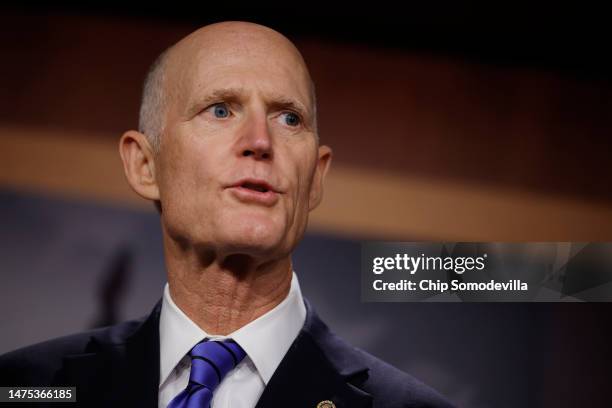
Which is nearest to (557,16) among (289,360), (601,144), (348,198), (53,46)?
(601,144)

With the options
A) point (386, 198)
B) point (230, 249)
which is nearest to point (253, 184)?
point (230, 249)

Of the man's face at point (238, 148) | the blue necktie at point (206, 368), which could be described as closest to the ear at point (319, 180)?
the man's face at point (238, 148)

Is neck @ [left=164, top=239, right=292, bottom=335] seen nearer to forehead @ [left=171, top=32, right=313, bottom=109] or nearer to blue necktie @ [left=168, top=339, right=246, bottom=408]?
blue necktie @ [left=168, top=339, right=246, bottom=408]

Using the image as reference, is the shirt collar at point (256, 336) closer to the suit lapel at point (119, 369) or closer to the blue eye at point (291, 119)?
the suit lapel at point (119, 369)

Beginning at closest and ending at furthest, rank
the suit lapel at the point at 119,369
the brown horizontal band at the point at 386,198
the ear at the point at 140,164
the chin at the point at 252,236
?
1. the chin at the point at 252,236
2. the suit lapel at the point at 119,369
3. the ear at the point at 140,164
4. the brown horizontal band at the point at 386,198

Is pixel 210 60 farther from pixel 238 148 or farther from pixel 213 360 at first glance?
pixel 213 360

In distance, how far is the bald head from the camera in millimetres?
1864

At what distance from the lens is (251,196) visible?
1723 millimetres

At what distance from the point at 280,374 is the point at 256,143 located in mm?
475

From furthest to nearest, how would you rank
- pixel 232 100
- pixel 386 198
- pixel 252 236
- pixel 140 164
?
1. pixel 386 198
2. pixel 140 164
3. pixel 232 100
4. pixel 252 236

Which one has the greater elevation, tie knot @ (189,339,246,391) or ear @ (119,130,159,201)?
ear @ (119,130,159,201)

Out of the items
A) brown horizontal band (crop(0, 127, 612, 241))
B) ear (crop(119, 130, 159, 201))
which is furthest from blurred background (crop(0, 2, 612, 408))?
ear (crop(119, 130, 159, 201))

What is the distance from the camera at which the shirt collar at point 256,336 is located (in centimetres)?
179

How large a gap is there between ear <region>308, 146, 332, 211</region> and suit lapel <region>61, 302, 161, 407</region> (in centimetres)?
43
